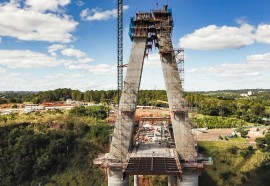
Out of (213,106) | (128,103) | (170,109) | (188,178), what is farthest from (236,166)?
(213,106)

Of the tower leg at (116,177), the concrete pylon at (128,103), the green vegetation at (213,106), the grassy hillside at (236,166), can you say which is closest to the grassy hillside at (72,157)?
the grassy hillside at (236,166)

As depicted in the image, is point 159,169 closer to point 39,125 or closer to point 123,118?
point 123,118

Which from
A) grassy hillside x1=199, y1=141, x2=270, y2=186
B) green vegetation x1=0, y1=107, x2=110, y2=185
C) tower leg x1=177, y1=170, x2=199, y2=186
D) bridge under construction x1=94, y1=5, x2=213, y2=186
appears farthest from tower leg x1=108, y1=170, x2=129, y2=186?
grassy hillside x1=199, y1=141, x2=270, y2=186

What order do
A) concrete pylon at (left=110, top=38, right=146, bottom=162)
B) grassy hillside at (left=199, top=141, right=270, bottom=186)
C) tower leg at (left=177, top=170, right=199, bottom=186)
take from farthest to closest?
grassy hillside at (left=199, top=141, right=270, bottom=186) → concrete pylon at (left=110, top=38, right=146, bottom=162) → tower leg at (left=177, top=170, right=199, bottom=186)

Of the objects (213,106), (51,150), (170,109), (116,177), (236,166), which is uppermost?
(170,109)

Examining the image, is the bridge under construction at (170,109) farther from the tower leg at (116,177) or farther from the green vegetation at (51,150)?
the green vegetation at (51,150)

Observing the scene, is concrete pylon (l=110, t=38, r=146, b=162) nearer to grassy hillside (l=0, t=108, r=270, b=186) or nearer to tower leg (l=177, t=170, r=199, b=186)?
tower leg (l=177, t=170, r=199, b=186)

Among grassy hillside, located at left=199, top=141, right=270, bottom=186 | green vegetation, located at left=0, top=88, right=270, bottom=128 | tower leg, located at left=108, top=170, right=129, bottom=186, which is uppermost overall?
green vegetation, located at left=0, top=88, right=270, bottom=128

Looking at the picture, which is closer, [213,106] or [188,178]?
[188,178]

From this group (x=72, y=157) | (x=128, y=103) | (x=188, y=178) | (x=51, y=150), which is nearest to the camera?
(x=188, y=178)

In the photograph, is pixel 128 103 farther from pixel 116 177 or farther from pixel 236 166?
pixel 236 166

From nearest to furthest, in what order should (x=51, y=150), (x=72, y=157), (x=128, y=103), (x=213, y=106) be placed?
(x=128, y=103)
(x=51, y=150)
(x=72, y=157)
(x=213, y=106)

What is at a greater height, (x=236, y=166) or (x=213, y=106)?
(x=213, y=106)
